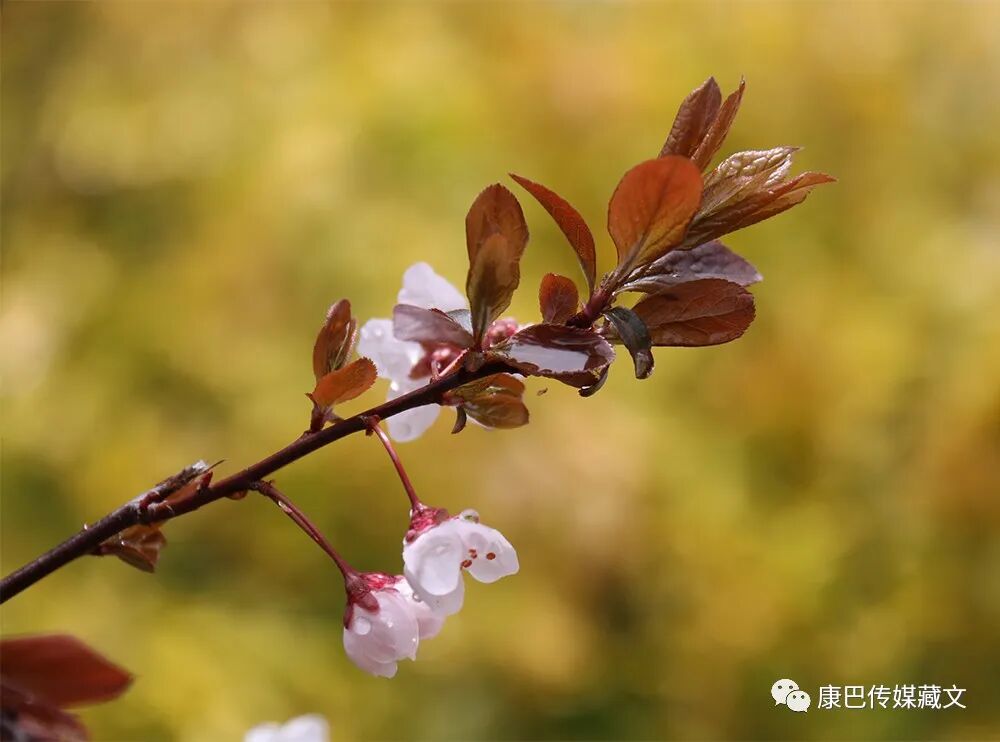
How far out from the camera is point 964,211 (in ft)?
5.12

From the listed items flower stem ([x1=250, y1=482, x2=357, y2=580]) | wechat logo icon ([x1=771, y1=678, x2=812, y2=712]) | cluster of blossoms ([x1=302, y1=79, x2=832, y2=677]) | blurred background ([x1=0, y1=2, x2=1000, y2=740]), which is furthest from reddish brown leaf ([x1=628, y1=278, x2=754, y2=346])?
blurred background ([x1=0, y1=2, x2=1000, y2=740])

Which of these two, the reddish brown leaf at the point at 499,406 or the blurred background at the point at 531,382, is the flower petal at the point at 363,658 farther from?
the blurred background at the point at 531,382

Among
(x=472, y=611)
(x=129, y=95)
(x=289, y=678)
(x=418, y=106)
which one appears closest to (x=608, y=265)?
(x=418, y=106)

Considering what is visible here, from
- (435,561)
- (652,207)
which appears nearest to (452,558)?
(435,561)

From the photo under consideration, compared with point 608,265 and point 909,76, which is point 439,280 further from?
point 909,76

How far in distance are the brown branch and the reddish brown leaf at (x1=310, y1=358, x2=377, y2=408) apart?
1 centimetres

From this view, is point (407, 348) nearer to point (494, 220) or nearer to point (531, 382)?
point (494, 220)

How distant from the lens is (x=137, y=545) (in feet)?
0.93

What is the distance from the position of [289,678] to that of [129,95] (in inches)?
38.5

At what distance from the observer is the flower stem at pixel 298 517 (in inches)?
9.9

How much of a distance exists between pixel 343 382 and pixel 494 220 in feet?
0.20

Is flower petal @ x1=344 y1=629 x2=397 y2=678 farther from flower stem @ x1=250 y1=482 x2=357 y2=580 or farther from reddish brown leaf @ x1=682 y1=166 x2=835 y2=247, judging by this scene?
reddish brown leaf @ x1=682 y1=166 x2=835 y2=247

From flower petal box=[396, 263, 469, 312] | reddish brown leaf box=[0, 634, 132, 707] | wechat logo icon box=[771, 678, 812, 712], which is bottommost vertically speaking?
reddish brown leaf box=[0, 634, 132, 707]

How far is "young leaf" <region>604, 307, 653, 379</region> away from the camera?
0.81 feet
